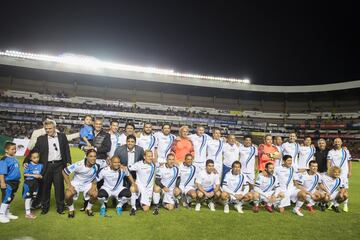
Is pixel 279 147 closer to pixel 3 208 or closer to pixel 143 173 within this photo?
pixel 143 173

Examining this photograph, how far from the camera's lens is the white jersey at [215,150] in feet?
24.8

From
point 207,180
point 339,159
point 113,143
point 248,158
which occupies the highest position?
point 113,143

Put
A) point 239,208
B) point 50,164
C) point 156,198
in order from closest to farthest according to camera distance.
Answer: point 50,164 → point 156,198 → point 239,208

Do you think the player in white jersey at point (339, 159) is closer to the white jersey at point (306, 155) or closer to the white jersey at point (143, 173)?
the white jersey at point (306, 155)

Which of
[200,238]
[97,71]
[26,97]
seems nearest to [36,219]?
[200,238]

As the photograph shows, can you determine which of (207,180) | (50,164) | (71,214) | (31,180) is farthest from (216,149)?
(31,180)

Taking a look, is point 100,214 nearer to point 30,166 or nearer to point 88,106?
point 30,166

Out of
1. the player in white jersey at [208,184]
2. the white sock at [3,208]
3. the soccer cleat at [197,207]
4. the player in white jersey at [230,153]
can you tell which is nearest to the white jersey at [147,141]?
the player in white jersey at [208,184]

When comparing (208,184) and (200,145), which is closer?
(208,184)

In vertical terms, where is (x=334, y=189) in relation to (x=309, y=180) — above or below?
below

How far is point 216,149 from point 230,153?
419 millimetres

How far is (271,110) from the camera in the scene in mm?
42844

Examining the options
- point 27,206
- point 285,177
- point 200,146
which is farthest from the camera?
point 200,146

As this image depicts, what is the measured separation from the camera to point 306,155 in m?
8.16
